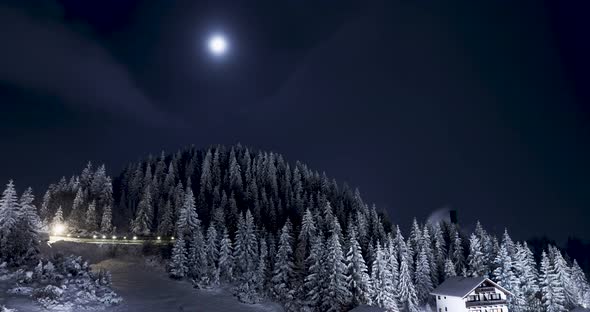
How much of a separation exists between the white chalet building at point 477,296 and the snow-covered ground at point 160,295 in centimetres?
2950

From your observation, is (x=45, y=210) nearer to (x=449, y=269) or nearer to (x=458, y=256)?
(x=449, y=269)

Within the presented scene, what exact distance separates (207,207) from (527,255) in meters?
72.2

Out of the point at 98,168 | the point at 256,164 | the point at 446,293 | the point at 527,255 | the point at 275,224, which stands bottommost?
the point at 446,293

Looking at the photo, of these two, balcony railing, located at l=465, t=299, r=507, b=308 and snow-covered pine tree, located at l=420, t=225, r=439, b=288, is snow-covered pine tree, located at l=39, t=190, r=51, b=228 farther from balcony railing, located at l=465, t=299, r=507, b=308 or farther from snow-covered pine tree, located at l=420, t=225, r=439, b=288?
balcony railing, located at l=465, t=299, r=507, b=308

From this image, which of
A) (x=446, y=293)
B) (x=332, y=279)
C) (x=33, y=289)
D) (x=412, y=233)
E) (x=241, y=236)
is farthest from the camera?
(x=412, y=233)

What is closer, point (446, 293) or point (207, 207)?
point (446, 293)

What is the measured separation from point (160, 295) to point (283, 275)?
67.1ft

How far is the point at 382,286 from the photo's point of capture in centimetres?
6919

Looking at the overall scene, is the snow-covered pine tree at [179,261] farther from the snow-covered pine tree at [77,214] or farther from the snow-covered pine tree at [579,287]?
the snow-covered pine tree at [579,287]

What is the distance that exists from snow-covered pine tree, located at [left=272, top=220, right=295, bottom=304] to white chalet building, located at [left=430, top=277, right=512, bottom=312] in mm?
27087

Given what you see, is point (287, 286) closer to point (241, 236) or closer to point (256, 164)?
point (241, 236)

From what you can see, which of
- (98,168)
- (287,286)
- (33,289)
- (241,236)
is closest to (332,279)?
(287,286)

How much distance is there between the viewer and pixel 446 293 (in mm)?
73250

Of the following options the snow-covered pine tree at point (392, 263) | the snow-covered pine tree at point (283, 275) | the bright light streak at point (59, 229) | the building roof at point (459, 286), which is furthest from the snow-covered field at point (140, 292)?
the building roof at point (459, 286)
